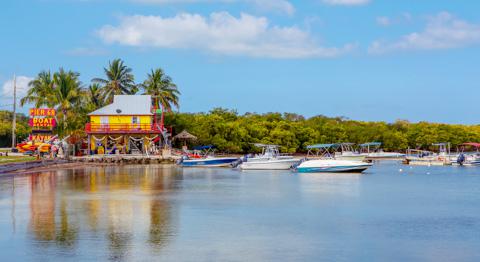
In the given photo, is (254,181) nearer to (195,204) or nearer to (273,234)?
(195,204)

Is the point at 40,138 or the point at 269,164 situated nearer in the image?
the point at 269,164

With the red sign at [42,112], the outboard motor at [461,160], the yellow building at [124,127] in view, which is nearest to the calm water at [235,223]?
the yellow building at [124,127]

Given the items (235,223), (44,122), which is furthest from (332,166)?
(44,122)

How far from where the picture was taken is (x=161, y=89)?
9725 cm

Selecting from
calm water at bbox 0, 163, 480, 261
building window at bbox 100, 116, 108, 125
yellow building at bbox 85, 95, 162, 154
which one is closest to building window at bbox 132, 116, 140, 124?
yellow building at bbox 85, 95, 162, 154

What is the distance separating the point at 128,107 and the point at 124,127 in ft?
10.5

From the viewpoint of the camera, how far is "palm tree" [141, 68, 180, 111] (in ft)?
314

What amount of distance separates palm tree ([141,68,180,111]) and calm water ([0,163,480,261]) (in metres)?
50.5

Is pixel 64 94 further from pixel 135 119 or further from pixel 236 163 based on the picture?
pixel 236 163

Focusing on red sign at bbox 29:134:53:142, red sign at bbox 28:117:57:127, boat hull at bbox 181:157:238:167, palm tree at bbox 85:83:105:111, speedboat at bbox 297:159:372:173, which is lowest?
speedboat at bbox 297:159:372:173

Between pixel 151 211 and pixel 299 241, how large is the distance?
10.2 meters

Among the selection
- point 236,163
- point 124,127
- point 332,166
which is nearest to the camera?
point 332,166

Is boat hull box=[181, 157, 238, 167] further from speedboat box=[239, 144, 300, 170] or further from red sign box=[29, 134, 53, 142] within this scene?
red sign box=[29, 134, 53, 142]

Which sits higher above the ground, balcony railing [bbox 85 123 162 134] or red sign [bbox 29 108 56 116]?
red sign [bbox 29 108 56 116]
